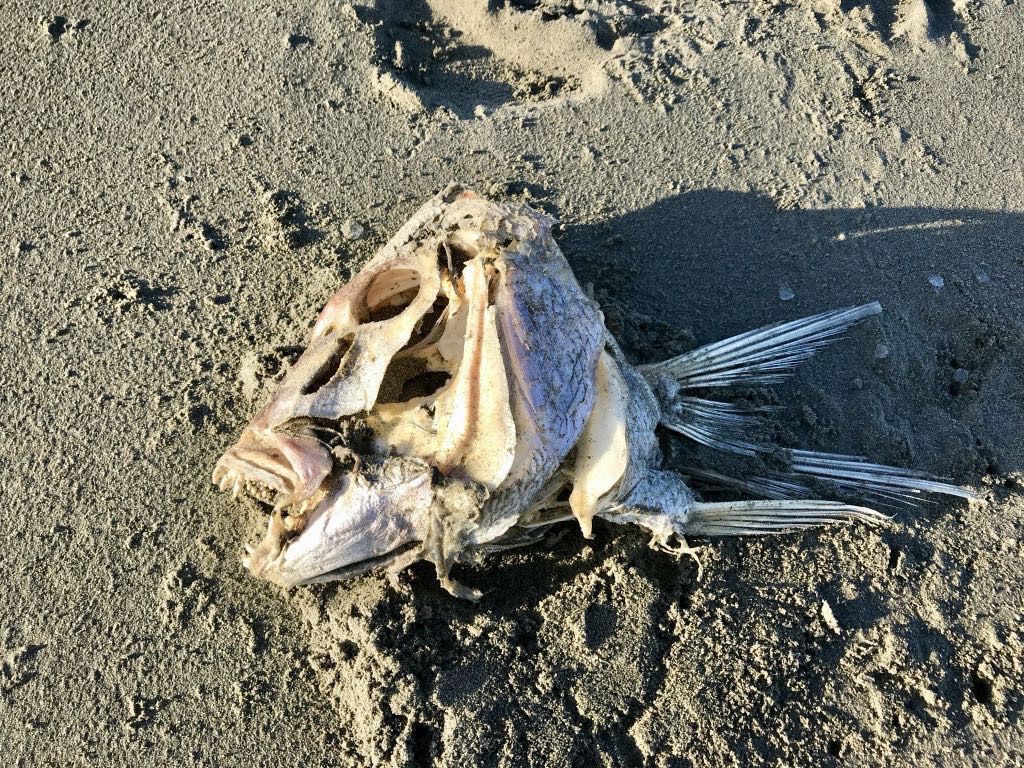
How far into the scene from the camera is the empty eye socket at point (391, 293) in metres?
2.57

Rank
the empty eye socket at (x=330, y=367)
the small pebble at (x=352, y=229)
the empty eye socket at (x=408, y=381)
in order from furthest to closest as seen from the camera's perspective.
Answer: the small pebble at (x=352, y=229) → the empty eye socket at (x=408, y=381) → the empty eye socket at (x=330, y=367)

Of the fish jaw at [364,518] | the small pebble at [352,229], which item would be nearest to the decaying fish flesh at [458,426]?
the fish jaw at [364,518]

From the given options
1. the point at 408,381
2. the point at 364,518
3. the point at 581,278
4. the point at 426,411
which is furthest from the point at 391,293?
the point at 581,278

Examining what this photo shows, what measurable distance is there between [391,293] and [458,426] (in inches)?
27.3

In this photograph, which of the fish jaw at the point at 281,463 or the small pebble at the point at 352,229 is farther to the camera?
the small pebble at the point at 352,229

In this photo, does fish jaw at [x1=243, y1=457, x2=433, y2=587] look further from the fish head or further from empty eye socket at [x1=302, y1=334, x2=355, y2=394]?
empty eye socket at [x1=302, y1=334, x2=355, y2=394]

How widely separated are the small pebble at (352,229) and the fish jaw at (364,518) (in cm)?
142

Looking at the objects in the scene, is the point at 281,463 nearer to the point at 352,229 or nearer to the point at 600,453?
the point at 600,453

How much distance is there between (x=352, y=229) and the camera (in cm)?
327

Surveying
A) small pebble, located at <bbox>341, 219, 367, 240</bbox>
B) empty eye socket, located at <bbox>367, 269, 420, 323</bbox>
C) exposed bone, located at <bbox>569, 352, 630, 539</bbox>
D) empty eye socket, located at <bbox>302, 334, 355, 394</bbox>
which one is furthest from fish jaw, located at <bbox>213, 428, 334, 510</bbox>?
small pebble, located at <bbox>341, 219, 367, 240</bbox>

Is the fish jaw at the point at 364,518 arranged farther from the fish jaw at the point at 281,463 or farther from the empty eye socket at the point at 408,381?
the empty eye socket at the point at 408,381

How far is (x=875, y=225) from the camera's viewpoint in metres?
3.51

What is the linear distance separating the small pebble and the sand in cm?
1

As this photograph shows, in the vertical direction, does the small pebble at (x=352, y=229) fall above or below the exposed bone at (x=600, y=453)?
above
